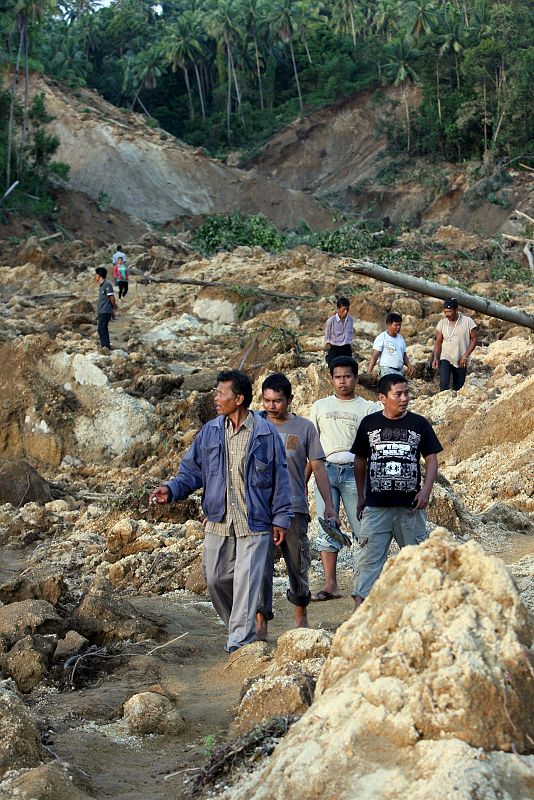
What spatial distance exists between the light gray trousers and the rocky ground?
0.75 ft

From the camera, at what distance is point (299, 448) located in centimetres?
582

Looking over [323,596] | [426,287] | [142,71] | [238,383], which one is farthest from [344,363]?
[142,71]

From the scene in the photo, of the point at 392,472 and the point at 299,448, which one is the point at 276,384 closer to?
the point at 299,448

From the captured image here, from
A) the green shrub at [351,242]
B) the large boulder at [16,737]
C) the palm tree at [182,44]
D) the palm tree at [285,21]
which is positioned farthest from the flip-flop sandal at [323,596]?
the palm tree at [285,21]

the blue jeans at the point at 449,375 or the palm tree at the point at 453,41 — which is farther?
the palm tree at the point at 453,41

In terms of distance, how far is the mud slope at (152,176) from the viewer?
4116cm

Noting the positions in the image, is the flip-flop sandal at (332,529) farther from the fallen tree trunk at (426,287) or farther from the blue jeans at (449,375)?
the blue jeans at (449,375)

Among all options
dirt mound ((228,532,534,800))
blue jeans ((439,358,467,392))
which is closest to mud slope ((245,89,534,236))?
blue jeans ((439,358,467,392))

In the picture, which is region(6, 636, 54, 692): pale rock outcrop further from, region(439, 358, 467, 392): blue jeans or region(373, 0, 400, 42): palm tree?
region(373, 0, 400, 42): palm tree

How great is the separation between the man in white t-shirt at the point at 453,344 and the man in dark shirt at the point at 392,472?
5.28 metres

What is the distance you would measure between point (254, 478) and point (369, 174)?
147ft

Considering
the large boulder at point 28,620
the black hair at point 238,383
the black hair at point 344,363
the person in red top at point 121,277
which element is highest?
the black hair at point 238,383

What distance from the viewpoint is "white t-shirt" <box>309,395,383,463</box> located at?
20.4ft

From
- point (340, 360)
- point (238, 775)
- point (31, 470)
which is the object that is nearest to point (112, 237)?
point (31, 470)
